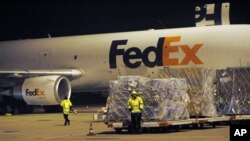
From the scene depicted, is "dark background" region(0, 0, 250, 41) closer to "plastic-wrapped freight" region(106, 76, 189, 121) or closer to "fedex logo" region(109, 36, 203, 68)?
"fedex logo" region(109, 36, 203, 68)

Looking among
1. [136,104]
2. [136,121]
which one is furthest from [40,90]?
[136,104]

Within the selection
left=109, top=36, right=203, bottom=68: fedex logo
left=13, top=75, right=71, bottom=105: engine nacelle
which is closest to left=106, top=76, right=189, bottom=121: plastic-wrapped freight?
left=109, top=36, right=203, bottom=68: fedex logo

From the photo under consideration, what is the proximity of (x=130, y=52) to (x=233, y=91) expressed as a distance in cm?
1060

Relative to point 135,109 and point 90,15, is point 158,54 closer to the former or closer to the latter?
point 135,109

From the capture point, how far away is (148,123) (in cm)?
1967

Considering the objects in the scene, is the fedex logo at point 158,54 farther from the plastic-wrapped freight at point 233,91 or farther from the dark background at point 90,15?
the dark background at point 90,15

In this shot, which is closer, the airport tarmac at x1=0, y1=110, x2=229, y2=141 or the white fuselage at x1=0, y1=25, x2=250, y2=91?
the airport tarmac at x1=0, y1=110, x2=229, y2=141

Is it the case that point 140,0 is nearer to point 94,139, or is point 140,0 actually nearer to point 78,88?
point 78,88

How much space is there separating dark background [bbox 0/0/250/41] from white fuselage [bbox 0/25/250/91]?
31.1ft

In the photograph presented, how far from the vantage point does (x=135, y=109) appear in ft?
62.2

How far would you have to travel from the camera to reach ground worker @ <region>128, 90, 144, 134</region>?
18.9 meters

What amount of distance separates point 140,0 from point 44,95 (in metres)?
15.8

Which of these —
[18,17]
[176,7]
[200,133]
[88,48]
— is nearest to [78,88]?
[88,48]

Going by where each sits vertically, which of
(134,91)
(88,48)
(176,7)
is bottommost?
(134,91)
